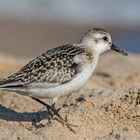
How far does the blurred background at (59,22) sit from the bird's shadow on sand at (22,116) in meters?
16.8

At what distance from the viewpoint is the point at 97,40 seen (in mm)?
9562

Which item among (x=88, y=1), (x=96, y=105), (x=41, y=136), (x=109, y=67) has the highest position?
(x=88, y=1)

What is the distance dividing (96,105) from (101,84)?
12.2ft

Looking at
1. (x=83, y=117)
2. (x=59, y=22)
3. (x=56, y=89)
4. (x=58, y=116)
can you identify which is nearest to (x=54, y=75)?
(x=56, y=89)

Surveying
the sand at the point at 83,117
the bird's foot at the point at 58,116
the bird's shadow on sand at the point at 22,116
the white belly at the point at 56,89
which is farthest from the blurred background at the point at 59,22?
the white belly at the point at 56,89

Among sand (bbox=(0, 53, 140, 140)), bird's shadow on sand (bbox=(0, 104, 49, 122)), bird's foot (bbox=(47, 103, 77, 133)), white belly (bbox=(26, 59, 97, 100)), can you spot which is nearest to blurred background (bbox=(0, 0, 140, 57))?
sand (bbox=(0, 53, 140, 140))

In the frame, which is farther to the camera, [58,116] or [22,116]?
[22,116]

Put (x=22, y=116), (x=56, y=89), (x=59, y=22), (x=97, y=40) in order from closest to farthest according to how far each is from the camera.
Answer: (x=56, y=89), (x=22, y=116), (x=97, y=40), (x=59, y=22)

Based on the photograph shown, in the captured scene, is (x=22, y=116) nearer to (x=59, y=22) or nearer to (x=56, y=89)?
(x=56, y=89)

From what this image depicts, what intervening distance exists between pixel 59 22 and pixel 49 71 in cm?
2467

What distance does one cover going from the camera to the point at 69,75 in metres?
8.86

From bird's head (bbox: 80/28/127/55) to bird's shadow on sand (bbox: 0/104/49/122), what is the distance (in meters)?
1.19

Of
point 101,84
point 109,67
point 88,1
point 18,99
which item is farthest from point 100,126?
point 88,1

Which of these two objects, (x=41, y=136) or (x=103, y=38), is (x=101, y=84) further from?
(x=41, y=136)
